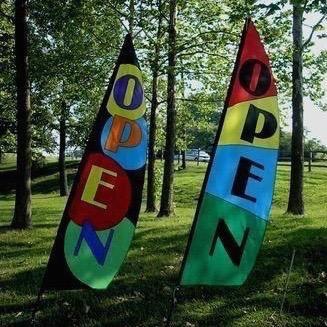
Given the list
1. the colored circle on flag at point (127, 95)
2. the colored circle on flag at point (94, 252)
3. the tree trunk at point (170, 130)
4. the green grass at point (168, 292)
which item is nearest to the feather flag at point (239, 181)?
the colored circle on flag at point (94, 252)

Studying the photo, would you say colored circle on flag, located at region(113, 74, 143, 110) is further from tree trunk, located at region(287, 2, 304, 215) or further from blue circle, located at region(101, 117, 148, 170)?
tree trunk, located at region(287, 2, 304, 215)

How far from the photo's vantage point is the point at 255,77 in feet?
18.7

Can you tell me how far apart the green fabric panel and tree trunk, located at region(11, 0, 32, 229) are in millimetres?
10061

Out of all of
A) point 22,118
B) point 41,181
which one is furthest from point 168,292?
point 41,181

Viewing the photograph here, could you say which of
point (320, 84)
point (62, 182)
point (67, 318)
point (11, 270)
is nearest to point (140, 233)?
point (11, 270)

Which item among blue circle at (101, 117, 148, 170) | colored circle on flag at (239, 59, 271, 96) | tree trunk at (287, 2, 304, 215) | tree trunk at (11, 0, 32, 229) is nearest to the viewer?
colored circle on flag at (239, 59, 271, 96)

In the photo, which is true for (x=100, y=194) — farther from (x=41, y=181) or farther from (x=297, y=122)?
(x=41, y=181)

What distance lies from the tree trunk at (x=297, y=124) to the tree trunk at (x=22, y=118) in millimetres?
7885

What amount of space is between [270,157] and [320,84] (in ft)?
45.8

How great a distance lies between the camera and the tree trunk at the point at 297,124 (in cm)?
1628

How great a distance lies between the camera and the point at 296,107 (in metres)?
16.5

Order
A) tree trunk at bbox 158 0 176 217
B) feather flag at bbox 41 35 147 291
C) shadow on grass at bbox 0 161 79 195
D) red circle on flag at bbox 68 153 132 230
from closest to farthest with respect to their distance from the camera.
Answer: feather flag at bbox 41 35 147 291, red circle on flag at bbox 68 153 132 230, tree trunk at bbox 158 0 176 217, shadow on grass at bbox 0 161 79 195

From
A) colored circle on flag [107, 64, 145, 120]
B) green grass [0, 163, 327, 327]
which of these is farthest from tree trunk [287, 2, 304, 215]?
colored circle on flag [107, 64, 145, 120]

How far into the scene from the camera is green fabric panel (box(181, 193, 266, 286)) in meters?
5.41
